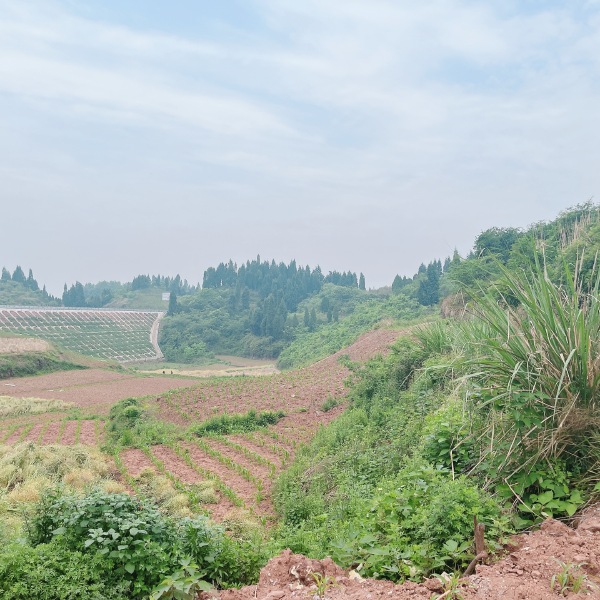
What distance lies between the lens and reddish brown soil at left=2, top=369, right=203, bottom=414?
26.1 meters

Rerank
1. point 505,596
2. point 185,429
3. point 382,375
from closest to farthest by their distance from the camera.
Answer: point 505,596, point 382,375, point 185,429

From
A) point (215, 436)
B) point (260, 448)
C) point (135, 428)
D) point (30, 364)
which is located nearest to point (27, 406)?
point (135, 428)

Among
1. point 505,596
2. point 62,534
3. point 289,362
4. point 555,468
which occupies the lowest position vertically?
→ point 289,362

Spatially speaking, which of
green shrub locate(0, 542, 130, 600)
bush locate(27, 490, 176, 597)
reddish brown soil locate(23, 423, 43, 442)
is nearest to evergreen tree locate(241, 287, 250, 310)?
reddish brown soil locate(23, 423, 43, 442)

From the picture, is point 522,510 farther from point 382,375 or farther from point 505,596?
point 382,375

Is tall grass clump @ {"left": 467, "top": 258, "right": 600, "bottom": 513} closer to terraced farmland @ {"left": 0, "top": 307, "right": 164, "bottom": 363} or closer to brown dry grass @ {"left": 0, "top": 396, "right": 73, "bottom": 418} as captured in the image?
brown dry grass @ {"left": 0, "top": 396, "right": 73, "bottom": 418}

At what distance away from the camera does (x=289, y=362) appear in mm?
49469

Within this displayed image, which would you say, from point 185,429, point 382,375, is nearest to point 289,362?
point 185,429

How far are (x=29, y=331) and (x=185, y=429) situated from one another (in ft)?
126

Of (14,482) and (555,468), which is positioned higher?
(555,468)

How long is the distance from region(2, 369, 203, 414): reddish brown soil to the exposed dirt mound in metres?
20.1

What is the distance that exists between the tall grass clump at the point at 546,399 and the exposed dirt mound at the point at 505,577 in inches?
14.1

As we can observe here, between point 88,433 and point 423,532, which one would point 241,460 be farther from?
point 423,532

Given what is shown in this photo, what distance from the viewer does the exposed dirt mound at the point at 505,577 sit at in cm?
252
